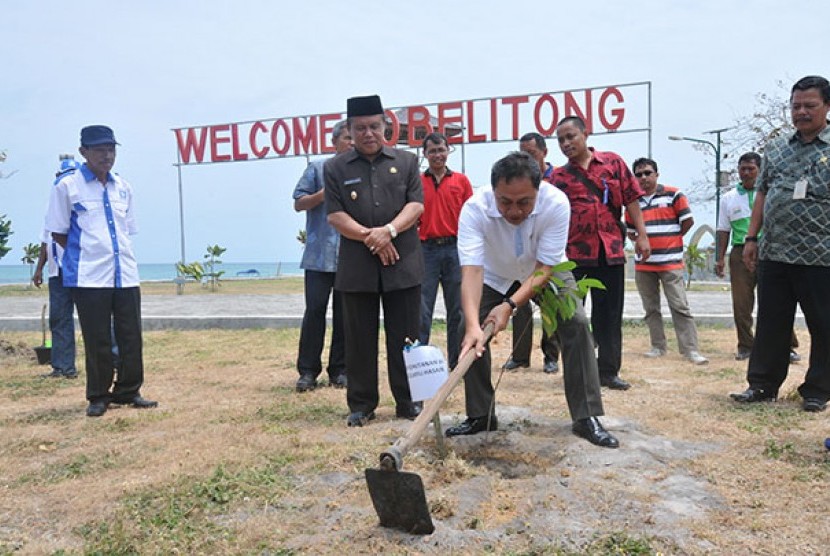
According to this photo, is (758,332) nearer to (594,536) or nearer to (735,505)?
(735,505)

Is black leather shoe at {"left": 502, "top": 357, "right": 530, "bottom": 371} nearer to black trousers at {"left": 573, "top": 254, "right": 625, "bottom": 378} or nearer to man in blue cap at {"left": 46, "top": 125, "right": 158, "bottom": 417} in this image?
black trousers at {"left": 573, "top": 254, "right": 625, "bottom": 378}

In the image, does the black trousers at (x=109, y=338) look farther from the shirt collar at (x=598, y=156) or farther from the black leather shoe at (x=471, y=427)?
the shirt collar at (x=598, y=156)

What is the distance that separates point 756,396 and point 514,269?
2.04 meters

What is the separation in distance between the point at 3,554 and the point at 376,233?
236 cm

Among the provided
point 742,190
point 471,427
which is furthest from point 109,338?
point 742,190

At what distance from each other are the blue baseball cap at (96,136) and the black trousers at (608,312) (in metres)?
3.38

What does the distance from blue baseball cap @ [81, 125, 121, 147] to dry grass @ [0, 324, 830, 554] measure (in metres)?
1.84

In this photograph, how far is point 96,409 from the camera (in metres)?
4.78

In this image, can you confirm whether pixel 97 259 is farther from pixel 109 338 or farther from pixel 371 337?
pixel 371 337

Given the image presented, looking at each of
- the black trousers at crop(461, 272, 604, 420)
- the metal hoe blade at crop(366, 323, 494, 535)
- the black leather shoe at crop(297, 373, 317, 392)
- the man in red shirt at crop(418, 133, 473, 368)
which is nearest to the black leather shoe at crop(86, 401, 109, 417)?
the black leather shoe at crop(297, 373, 317, 392)

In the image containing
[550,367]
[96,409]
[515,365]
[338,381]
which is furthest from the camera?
[515,365]

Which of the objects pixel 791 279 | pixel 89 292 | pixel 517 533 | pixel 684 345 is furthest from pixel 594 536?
pixel 684 345

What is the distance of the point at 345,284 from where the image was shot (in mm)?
4301

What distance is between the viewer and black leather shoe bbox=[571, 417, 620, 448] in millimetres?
3590
